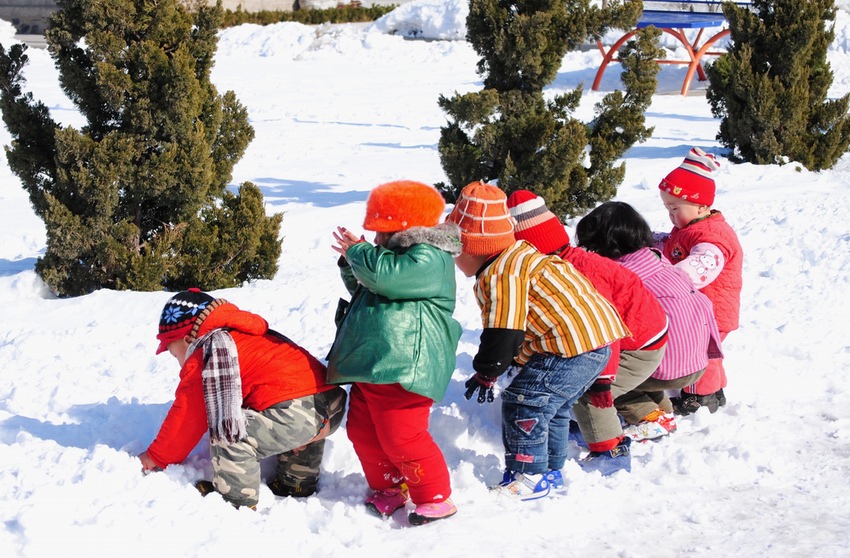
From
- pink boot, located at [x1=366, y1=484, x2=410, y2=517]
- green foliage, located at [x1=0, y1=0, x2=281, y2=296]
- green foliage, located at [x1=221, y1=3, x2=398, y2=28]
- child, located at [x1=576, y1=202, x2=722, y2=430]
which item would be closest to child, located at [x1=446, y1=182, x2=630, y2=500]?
pink boot, located at [x1=366, y1=484, x2=410, y2=517]

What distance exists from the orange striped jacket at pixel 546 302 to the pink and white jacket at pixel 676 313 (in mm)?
660

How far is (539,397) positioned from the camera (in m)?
3.45

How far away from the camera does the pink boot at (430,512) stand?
322 centimetres

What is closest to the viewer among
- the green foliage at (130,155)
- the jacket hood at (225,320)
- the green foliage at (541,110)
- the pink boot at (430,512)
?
the pink boot at (430,512)

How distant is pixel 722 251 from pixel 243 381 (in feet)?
8.17

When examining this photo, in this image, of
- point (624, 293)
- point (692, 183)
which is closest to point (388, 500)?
point (624, 293)

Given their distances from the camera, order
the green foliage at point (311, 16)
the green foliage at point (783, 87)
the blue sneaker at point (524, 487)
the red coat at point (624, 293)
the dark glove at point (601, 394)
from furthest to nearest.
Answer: the green foliage at point (311, 16) → the green foliage at point (783, 87) → the red coat at point (624, 293) → the dark glove at point (601, 394) → the blue sneaker at point (524, 487)

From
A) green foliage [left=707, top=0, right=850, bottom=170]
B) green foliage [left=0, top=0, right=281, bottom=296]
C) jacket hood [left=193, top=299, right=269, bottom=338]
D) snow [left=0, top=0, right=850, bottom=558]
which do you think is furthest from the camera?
green foliage [left=707, top=0, right=850, bottom=170]

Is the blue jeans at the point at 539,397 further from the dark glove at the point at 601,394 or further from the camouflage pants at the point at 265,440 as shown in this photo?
the camouflage pants at the point at 265,440

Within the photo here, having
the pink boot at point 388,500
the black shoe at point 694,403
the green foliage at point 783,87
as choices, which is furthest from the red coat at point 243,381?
the green foliage at point 783,87

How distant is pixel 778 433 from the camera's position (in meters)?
4.09

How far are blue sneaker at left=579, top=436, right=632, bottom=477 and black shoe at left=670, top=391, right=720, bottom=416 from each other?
0.76 m

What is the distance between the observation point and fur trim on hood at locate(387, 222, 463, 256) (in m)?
3.17

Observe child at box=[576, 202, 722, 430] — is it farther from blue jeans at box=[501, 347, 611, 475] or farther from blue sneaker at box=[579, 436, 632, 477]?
blue jeans at box=[501, 347, 611, 475]
